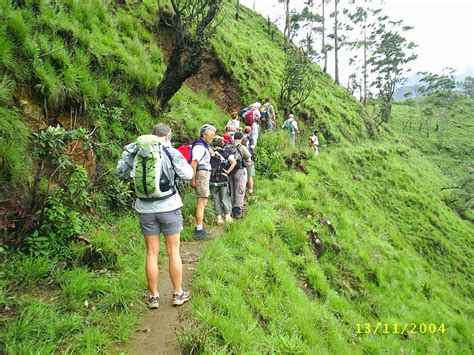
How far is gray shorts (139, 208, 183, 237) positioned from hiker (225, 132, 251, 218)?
362 cm

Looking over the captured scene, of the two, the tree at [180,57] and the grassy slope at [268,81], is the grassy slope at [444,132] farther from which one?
the tree at [180,57]

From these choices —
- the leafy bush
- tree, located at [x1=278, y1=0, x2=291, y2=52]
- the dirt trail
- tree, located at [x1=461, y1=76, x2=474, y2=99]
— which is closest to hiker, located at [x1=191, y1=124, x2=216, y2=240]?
the dirt trail

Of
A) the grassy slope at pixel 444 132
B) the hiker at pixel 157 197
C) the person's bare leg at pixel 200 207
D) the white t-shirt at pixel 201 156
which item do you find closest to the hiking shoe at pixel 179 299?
the hiker at pixel 157 197

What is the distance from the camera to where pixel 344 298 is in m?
7.21

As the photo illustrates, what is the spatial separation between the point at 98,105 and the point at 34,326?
4.49 meters

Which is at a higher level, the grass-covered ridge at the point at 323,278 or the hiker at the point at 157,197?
the hiker at the point at 157,197

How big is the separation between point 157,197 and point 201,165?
2.43 m

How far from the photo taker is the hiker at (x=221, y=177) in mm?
6953

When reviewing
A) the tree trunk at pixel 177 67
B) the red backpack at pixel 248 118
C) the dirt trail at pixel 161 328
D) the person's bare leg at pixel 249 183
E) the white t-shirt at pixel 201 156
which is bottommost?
the dirt trail at pixel 161 328

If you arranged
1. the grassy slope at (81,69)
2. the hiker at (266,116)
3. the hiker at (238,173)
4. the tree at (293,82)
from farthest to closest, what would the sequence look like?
the tree at (293,82), the hiker at (266,116), the hiker at (238,173), the grassy slope at (81,69)

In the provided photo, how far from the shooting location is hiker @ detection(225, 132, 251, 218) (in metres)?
7.41

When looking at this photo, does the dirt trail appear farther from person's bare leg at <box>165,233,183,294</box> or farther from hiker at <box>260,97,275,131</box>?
hiker at <box>260,97,275,131</box>
